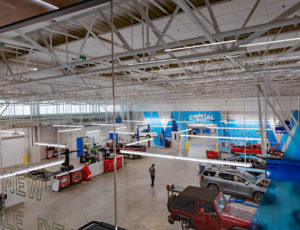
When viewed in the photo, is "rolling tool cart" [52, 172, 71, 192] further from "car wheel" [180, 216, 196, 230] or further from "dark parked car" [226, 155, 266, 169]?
"dark parked car" [226, 155, 266, 169]

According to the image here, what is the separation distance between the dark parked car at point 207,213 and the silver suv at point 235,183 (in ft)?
7.69

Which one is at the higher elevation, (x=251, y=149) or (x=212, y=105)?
(x=212, y=105)

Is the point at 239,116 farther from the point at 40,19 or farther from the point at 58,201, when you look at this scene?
the point at 40,19

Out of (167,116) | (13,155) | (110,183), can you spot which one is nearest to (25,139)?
(13,155)

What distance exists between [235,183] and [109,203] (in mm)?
5269

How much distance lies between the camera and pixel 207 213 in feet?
19.3

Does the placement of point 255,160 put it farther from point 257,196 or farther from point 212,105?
point 212,105

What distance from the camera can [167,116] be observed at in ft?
74.0

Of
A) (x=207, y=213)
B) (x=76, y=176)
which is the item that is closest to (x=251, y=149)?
(x=207, y=213)

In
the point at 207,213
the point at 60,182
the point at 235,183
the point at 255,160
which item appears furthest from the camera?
the point at 255,160

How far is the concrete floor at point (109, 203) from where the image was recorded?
22.4 ft

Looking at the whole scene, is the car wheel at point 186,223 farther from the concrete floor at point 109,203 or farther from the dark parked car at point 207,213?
the concrete floor at point 109,203

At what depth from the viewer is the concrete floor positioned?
6812mm

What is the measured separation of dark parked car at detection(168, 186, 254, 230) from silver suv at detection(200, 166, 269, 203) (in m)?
2.34
